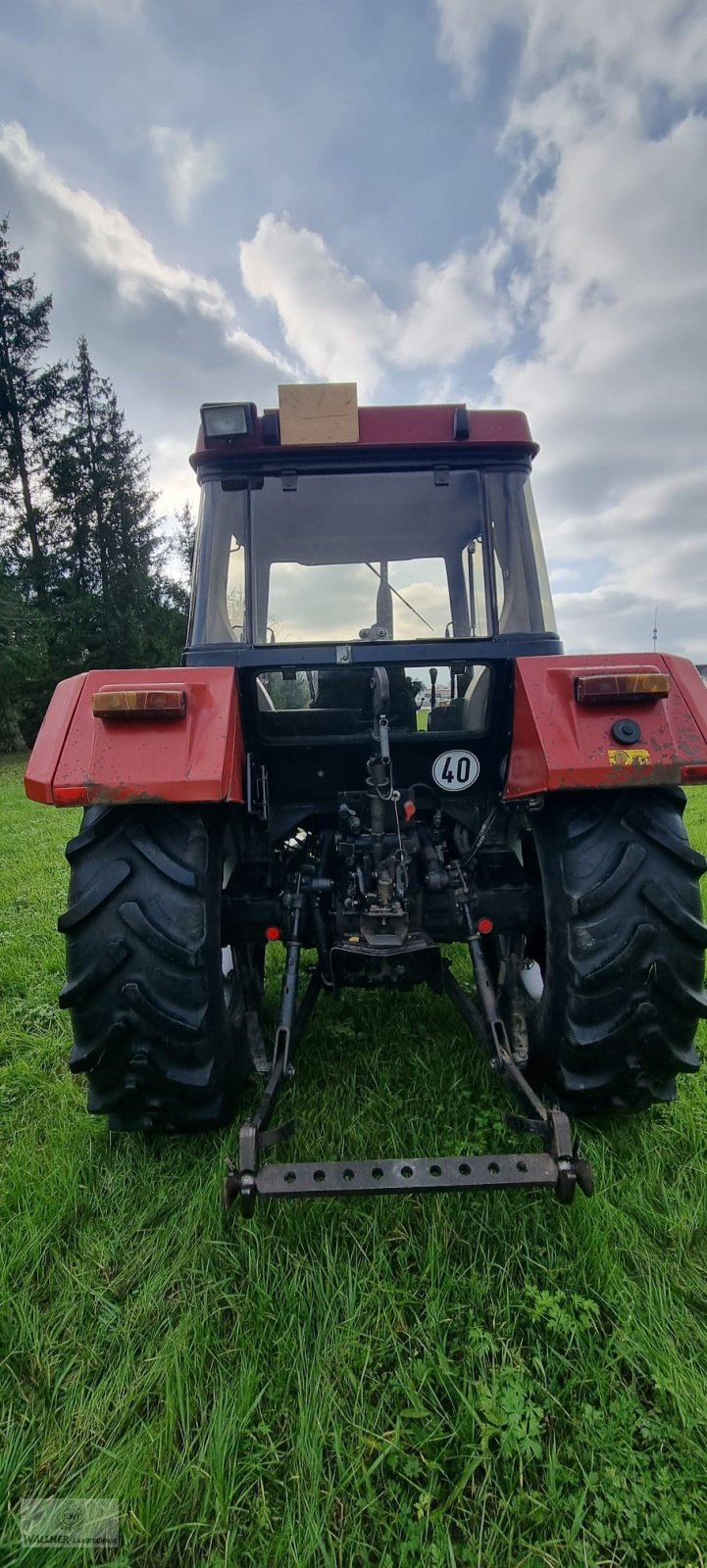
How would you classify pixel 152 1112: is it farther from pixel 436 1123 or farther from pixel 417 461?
pixel 417 461

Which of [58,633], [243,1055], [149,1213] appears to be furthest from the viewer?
[58,633]

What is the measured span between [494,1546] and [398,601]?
2.26m

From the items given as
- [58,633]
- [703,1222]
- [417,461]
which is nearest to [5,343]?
[58,633]

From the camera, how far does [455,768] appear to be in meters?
2.34

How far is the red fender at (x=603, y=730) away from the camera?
5.71 feet

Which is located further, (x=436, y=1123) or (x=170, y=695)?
(x=436, y=1123)

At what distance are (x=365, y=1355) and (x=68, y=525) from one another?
24.6 metres

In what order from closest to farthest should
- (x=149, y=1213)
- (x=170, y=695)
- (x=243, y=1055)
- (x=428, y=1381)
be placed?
(x=428, y=1381) → (x=170, y=695) → (x=149, y=1213) → (x=243, y=1055)

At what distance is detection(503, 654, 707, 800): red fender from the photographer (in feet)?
5.71

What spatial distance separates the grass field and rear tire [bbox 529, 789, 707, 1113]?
32cm

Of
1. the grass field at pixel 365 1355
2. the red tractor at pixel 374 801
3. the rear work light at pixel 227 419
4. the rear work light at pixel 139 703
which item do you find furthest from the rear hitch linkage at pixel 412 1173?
the rear work light at pixel 227 419

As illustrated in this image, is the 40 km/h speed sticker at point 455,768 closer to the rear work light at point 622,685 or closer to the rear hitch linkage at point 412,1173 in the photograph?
the rear work light at point 622,685

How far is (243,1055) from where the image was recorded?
6.87 feet

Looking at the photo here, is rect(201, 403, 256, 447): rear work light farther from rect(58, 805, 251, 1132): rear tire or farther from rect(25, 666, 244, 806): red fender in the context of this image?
rect(58, 805, 251, 1132): rear tire
